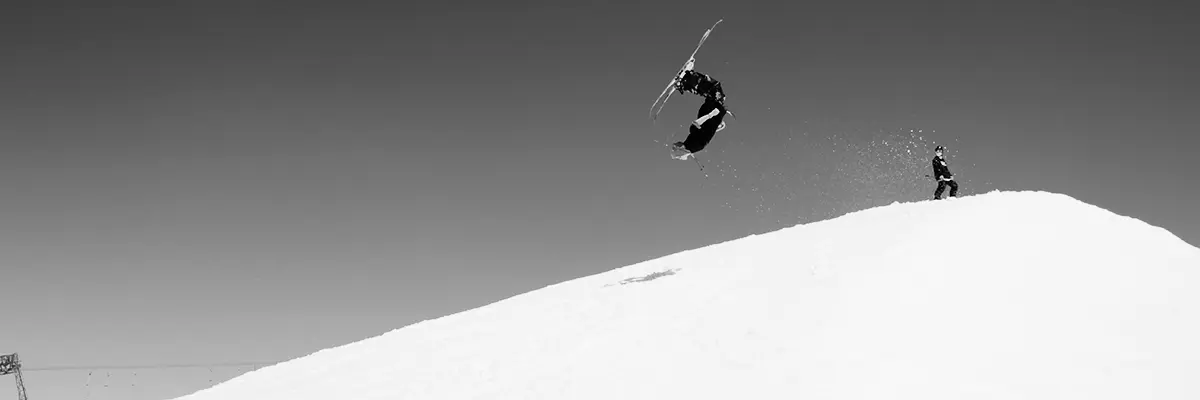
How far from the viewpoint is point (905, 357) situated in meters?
9.28

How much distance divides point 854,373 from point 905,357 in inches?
27.4

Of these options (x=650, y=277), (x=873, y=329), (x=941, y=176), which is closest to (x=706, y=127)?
(x=650, y=277)

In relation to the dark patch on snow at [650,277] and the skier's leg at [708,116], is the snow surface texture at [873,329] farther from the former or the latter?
the skier's leg at [708,116]

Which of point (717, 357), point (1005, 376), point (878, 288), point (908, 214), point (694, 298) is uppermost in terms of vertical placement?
point (908, 214)

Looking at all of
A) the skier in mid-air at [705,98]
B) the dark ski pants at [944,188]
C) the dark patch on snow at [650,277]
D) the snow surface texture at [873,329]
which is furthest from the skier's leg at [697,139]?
the dark ski pants at [944,188]

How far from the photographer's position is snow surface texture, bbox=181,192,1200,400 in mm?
9016

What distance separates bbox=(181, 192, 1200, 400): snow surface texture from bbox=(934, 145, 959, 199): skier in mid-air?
3.91 metres

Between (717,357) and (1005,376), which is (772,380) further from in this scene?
(1005,376)

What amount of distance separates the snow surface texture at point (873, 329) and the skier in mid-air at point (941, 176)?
12.8ft

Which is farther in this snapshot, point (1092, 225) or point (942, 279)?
point (1092, 225)

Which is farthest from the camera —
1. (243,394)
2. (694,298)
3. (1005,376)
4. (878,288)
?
Result: (243,394)

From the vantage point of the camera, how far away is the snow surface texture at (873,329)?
9.02 metres

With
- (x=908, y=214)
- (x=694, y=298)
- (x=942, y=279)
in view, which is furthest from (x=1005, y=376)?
(x=908, y=214)

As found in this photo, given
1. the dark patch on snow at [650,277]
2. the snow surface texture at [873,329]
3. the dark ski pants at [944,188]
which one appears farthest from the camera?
the dark ski pants at [944,188]
